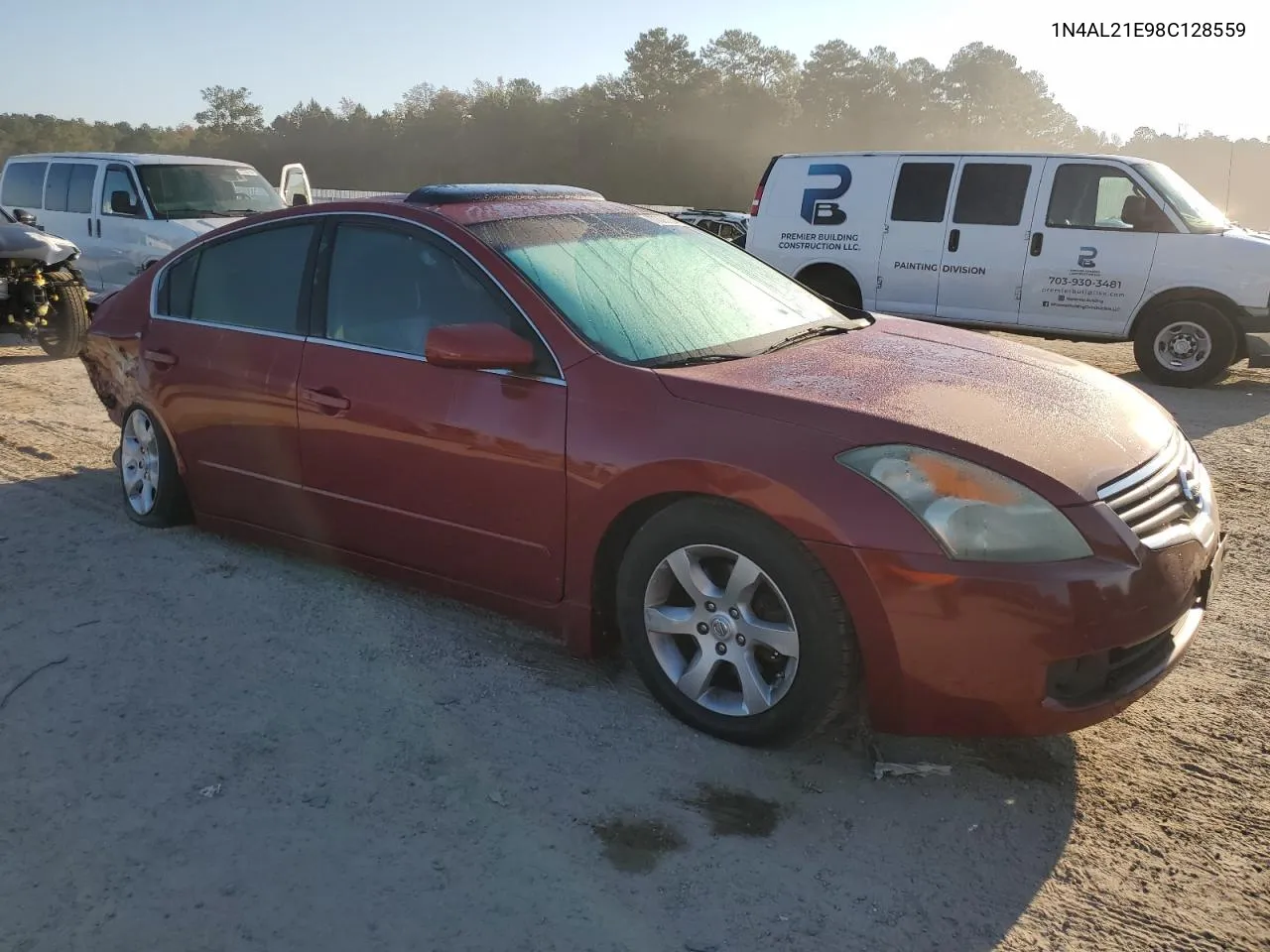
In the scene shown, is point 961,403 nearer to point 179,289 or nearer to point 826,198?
point 179,289

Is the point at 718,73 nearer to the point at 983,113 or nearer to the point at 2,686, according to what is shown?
the point at 983,113

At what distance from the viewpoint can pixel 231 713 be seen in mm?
3375

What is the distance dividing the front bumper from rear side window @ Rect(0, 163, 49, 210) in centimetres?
1319

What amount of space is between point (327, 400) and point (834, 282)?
8.12 m

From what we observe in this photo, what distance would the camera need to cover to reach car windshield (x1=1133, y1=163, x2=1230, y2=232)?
9438 millimetres

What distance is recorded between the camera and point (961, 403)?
3164 millimetres

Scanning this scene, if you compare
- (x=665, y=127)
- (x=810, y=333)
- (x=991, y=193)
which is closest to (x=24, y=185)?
(x=991, y=193)

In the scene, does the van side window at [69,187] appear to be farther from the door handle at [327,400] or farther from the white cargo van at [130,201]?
the door handle at [327,400]

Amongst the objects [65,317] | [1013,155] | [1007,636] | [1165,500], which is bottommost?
[65,317]

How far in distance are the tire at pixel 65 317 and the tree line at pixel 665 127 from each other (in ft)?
155

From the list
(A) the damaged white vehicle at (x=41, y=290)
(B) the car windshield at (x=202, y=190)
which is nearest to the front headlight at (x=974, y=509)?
(A) the damaged white vehicle at (x=41, y=290)


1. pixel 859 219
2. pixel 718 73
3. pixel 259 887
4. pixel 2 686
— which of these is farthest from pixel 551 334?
pixel 718 73

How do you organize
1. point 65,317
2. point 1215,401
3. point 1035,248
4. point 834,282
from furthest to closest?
point 834,282, point 65,317, point 1035,248, point 1215,401

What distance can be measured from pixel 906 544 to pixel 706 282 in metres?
1.64
